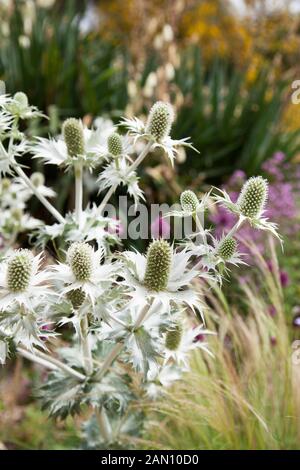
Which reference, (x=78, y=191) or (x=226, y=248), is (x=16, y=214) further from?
(x=226, y=248)

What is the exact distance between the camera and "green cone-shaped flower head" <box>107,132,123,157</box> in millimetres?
1713

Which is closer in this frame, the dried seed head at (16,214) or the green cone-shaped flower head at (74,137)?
the green cone-shaped flower head at (74,137)

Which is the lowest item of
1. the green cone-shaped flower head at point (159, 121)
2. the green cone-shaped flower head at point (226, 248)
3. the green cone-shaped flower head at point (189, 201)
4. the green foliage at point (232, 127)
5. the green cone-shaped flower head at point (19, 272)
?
the green cone-shaped flower head at point (19, 272)

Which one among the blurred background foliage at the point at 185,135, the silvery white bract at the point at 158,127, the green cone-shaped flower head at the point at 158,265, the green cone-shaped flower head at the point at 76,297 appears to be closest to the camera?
the green cone-shaped flower head at the point at 158,265

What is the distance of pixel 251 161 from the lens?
4637 millimetres

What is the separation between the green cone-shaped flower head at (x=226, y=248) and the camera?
1.43 metres

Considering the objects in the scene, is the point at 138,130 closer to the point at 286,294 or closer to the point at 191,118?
the point at 286,294

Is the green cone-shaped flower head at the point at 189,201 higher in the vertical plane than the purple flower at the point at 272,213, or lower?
lower

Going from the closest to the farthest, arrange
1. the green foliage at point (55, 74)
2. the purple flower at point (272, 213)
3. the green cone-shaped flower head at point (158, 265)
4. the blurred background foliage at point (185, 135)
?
the green cone-shaped flower head at point (158, 265)
the blurred background foliage at point (185, 135)
the purple flower at point (272, 213)
the green foliage at point (55, 74)

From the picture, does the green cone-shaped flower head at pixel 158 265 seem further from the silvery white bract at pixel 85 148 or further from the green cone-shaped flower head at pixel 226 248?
the silvery white bract at pixel 85 148

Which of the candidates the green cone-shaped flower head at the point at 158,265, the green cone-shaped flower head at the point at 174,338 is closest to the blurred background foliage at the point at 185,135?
the green cone-shaped flower head at the point at 174,338

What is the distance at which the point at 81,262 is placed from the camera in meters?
1.41

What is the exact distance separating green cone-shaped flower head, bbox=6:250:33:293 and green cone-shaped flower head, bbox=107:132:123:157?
Answer: 0.47 metres

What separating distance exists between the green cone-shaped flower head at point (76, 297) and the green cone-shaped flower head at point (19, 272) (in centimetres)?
15
